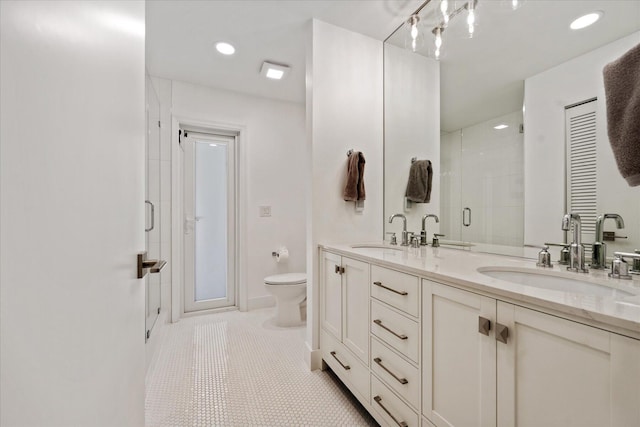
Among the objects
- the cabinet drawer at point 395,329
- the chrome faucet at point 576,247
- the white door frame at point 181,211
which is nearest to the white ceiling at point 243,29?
the white door frame at point 181,211

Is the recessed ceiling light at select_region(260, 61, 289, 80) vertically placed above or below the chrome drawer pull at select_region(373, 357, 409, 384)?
above

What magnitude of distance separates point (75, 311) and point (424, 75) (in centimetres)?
226

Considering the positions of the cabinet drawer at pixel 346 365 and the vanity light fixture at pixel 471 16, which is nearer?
the cabinet drawer at pixel 346 365

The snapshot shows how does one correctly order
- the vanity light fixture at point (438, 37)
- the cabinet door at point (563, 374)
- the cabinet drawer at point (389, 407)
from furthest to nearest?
the vanity light fixture at point (438, 37) < the cabinet drawer at point (389, 407) < the cabinet door at point (563, 374)

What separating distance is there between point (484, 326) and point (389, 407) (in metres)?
0.68

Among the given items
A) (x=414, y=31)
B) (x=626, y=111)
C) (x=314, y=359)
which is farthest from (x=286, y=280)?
(x=626, y=111)

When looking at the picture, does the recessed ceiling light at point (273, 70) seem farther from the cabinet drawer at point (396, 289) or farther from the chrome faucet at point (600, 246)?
the chrome faucet at point (600, 246)

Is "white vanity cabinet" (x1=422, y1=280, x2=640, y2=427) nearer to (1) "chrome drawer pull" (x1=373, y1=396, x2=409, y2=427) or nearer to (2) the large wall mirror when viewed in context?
(1) "chrome drawer pull" (x1=373, y1=396, x2=409, y2=427)

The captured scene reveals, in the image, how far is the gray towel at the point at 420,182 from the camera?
6.50ft

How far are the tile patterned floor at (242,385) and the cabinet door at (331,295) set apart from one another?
0.34 metres

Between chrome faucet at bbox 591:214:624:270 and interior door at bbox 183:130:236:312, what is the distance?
286 centimetres

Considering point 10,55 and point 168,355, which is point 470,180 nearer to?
point 10,55

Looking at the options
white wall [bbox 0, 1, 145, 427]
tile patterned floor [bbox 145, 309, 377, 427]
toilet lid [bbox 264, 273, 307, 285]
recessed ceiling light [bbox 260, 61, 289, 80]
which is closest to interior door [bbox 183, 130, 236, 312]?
tile patterned floor [bbox 145, 309, 377, 427]

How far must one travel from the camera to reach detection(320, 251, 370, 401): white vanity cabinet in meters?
1.44
